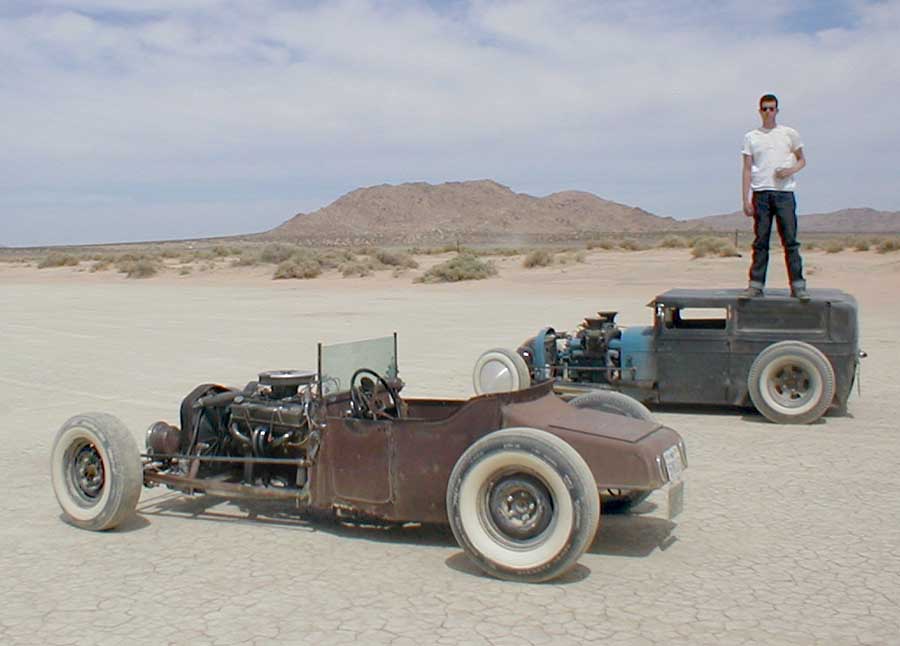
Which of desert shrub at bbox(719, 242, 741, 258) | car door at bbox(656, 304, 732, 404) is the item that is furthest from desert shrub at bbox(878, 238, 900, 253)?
car door at bbox(656, 304, 732, 404)

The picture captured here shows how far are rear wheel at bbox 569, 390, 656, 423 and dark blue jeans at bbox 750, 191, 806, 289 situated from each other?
431cm

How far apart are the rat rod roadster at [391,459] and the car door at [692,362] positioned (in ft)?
14.8

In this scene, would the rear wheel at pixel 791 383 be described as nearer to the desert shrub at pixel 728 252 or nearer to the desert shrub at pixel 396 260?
the desert shrub at pixel 728 252

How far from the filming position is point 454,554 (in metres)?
6.35

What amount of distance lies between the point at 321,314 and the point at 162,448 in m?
18.4

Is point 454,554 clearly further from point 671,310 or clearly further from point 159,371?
point 159,371

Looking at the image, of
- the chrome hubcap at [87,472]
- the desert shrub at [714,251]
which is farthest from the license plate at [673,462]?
the desert shrub at [714,251]

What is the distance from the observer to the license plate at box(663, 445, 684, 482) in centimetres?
609

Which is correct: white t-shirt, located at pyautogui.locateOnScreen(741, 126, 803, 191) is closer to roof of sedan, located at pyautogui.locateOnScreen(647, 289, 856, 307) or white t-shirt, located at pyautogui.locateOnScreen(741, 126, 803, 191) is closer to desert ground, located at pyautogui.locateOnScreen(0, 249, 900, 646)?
Answer: roof of sedan, located at pyautogui.locateOnScreen(647, 289, 856, 307)

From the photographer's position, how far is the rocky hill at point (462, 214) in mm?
164125

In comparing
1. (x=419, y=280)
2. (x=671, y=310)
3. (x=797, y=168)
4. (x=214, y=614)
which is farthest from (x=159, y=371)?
(x=419, y=280)

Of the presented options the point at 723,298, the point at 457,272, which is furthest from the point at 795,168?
the point at 457,272

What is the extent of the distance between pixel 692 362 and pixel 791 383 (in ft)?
3.41

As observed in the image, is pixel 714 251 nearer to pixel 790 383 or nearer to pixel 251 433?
pixel 790 383
